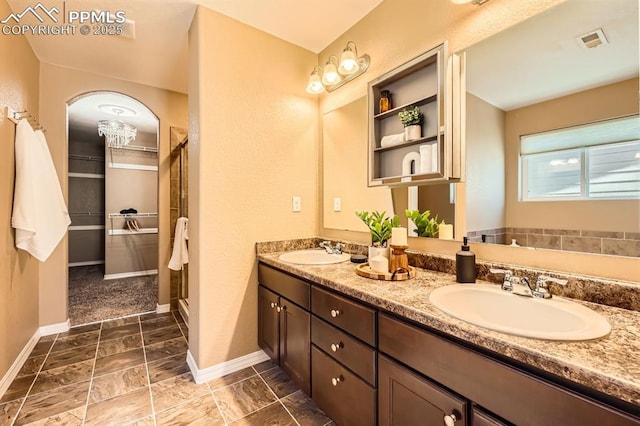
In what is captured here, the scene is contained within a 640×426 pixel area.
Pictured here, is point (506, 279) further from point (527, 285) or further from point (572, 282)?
point (572, 282)

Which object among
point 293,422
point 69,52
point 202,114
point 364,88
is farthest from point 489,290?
point 69,52

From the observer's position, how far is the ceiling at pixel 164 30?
1.79 m

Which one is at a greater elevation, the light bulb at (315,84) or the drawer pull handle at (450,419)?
the light bulb at (315,84)

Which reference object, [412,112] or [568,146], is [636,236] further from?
[412,112]

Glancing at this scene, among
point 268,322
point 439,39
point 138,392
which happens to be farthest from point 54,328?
point 439,39

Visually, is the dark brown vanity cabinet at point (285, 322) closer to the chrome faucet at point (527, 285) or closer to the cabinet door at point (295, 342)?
the cabinet door at point (295, 342)

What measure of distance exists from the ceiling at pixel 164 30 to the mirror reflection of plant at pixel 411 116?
0.80 meters

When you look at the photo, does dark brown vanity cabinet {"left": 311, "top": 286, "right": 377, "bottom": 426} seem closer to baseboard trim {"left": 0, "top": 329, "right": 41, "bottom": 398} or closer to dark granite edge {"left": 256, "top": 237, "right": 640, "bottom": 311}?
dark granite edge {"left": 256, "top": 237, "right": 640, "bottom": 311}

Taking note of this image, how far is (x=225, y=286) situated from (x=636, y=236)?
2029 mm

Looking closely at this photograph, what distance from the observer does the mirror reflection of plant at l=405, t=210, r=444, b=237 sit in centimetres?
155

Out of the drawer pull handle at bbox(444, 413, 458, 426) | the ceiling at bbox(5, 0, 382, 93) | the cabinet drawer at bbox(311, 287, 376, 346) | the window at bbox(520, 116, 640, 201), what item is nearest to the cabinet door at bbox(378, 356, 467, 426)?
the drawer pull handle at bbox(444, 413, 458, 426)

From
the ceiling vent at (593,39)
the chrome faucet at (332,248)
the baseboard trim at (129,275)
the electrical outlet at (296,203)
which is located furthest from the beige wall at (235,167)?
the baseboard trim at (129,275)

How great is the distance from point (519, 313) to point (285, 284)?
1171 millimetres

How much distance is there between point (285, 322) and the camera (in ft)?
5.63
